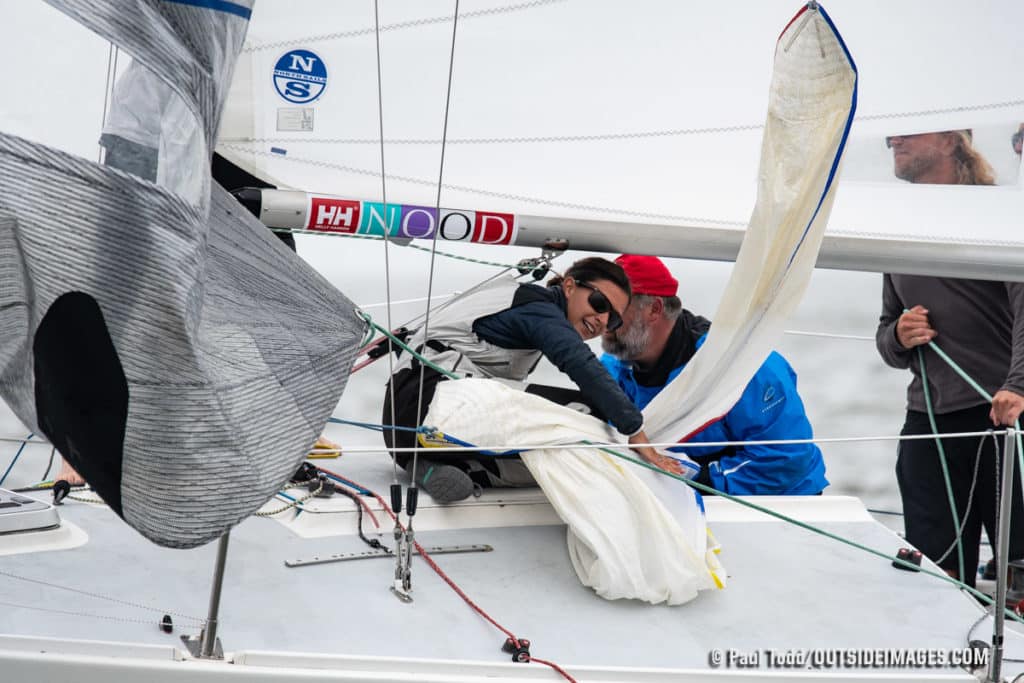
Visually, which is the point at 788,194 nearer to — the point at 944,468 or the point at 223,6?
the point at 944,468

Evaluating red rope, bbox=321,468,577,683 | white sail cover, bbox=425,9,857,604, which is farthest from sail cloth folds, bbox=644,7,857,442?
red rope, bbox=321,468,577,683

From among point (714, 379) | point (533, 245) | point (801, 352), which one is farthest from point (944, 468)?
point (801, 352)

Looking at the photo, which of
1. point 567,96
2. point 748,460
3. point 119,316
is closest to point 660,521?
point 748,460

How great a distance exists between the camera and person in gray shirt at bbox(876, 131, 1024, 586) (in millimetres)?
2266

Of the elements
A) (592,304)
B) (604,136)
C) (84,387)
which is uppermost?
(604,136)

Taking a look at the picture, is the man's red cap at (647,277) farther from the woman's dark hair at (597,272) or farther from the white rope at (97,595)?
the white rope at (97,595)

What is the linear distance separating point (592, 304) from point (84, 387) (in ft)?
4.27

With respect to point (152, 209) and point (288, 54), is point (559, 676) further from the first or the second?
point (288, 54)

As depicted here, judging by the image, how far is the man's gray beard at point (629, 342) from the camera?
2.41 meters

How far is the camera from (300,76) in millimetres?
2096

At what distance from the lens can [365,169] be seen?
85.0 inches

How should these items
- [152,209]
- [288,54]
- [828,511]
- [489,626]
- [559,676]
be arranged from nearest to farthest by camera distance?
[152,209], [559,676], [489,626], [288,54], [828,511]

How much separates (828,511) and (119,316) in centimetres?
158

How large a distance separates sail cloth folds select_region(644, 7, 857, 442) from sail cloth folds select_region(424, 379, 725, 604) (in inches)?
9.5
